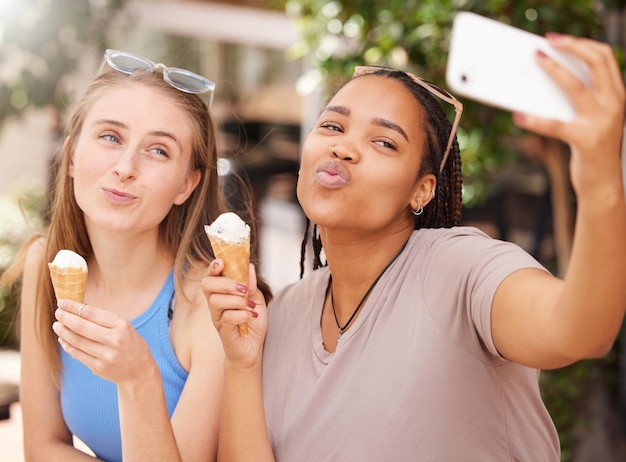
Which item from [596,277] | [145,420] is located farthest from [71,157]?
[596,277]

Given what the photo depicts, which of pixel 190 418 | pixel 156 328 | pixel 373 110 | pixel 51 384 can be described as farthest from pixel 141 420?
pixel 373 110

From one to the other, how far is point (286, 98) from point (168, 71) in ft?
19.5

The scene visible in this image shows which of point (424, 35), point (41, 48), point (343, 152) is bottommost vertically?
point (41, 48)

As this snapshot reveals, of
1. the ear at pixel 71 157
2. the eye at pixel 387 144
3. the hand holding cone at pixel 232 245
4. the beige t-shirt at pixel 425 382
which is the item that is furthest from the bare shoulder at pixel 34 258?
the eye at pixel 387 144

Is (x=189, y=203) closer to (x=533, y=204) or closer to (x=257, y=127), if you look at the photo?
(x=533, y=204)

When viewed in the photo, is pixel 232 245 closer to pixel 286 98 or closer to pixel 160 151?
pixel 160 151

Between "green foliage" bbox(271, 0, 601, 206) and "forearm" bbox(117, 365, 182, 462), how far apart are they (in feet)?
7.69

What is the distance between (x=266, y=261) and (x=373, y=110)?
18.2ft

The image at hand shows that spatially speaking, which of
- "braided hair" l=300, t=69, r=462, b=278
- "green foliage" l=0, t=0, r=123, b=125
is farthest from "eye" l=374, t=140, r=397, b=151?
"green foliage" l=0, t=0, r=123, b=125

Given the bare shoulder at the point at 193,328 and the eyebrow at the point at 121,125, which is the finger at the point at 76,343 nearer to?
the bare shoulder at the point at 193,328

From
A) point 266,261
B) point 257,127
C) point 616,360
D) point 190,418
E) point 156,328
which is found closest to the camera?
point 190,418

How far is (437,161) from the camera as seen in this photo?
2070 millimetres

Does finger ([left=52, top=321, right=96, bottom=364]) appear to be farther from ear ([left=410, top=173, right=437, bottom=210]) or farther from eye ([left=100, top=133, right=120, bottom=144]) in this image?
ear ([left=410, top=173, right=437, bottom=210])

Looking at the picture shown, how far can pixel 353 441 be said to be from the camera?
73.5 inches
